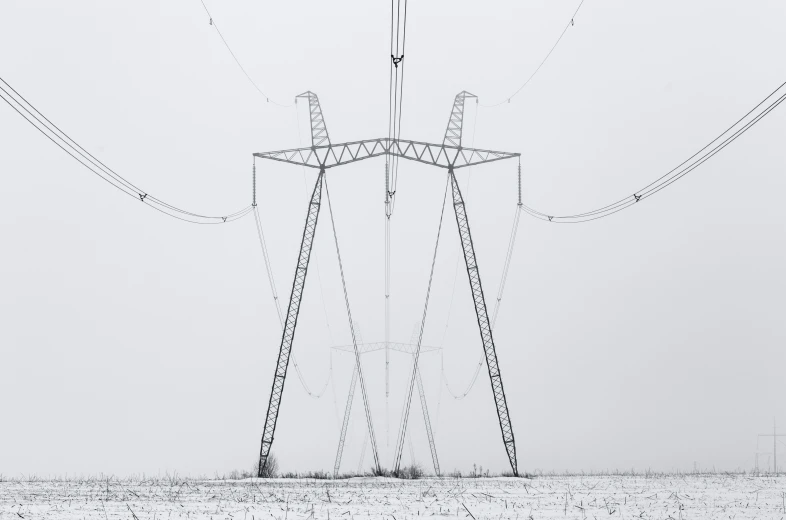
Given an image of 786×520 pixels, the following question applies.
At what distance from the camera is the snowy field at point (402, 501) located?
18688 millimetres

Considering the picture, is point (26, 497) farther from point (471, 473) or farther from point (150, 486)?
point (471, 473)

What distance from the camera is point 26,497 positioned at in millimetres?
23672

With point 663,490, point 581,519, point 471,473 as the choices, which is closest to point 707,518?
point 581,519

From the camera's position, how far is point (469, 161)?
50.8 meters

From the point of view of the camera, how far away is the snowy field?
1869 cm

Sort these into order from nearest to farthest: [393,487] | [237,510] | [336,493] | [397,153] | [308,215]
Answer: [237,510], [336,493], [393,487], [397,153], [308,215]

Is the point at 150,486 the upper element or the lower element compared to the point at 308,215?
lower

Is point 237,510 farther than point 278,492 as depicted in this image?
No

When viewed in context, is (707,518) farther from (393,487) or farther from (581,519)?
(393,487)

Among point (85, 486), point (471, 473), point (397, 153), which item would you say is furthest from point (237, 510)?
point (397, 153)

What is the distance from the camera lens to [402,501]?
21.9 meters

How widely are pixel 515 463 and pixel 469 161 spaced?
18107 millimetres

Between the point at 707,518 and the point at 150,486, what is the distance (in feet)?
58.5

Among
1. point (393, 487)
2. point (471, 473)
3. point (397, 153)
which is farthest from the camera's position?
point (397, 153)
